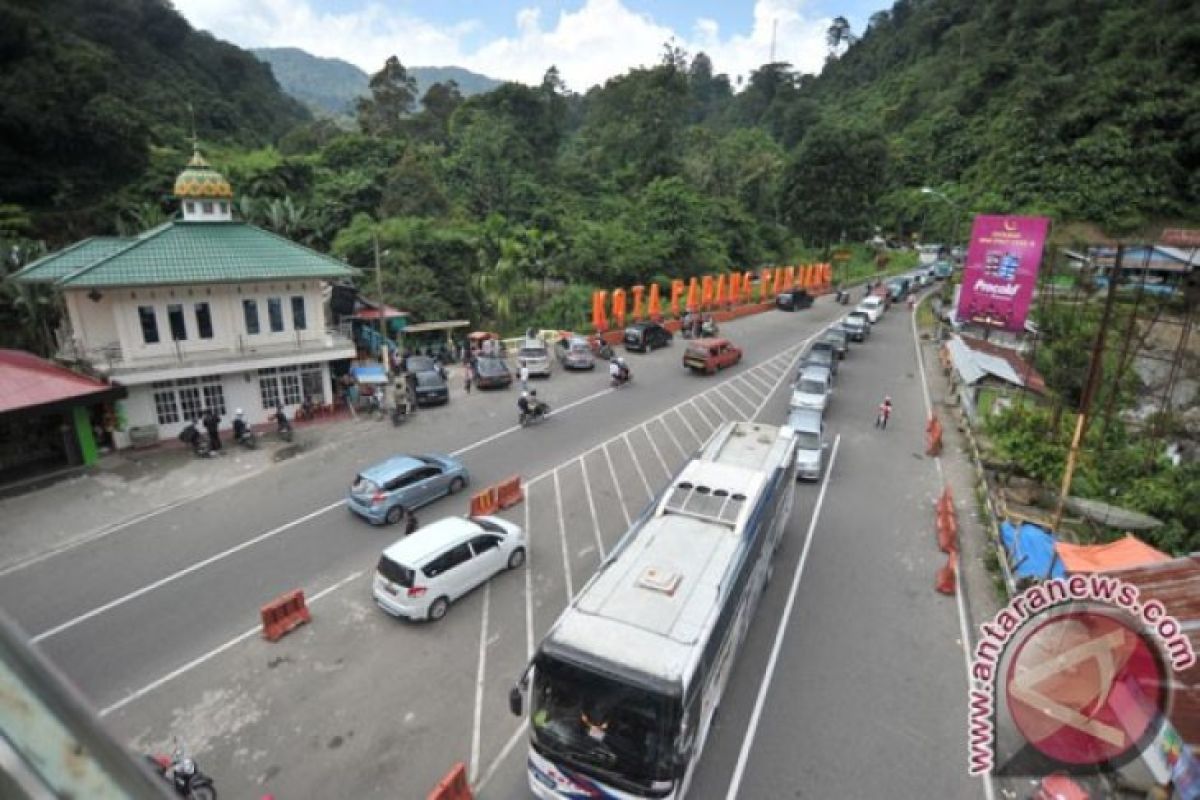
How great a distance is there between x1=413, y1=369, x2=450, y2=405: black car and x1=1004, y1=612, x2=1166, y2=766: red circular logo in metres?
20.6

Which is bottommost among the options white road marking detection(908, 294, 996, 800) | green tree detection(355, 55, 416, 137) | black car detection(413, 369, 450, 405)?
white road marking detection(908, 294, 996, 800)

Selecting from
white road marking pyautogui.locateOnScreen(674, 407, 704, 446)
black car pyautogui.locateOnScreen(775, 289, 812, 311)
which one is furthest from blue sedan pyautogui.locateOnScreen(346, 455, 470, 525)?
black car pyautogui.locateOnScreen(775, 289, 812, 311)

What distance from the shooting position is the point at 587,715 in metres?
7.97

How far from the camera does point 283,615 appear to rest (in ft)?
40.9

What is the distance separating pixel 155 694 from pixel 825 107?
12523cm

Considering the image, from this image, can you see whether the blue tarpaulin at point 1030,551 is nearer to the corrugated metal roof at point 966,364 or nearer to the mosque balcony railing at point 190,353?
the corrugated metal roof at point 966,364

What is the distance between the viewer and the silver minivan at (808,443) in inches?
763

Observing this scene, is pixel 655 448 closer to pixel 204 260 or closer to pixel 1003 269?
pixel 1003 269

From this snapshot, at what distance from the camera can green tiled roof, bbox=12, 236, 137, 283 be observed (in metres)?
20.9

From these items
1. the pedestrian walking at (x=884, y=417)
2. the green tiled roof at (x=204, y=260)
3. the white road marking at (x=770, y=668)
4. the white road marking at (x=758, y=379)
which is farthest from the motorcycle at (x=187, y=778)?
the white road marking at (x=758, y=379)

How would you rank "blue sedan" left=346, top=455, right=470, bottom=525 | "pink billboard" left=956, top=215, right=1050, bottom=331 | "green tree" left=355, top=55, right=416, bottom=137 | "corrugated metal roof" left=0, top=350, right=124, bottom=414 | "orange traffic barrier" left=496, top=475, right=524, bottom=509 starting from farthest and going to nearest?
1. "green tree" left=355, top=55, right=416, bottom=137
2. "pink billboard" left=956, top=215, right=1050, bottom=331
3. "corrugated metal roof" left=0, top=350, right=124, bottom=414
4. "orange traffic barrier" left=496, top=475, right=524, bottom=509
5. "blue sedan" left=346, top=455, right=470, bottom=525

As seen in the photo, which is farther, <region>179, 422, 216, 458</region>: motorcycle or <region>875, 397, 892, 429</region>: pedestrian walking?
<region>875, 397, 892, 429</region>: pedestrian walking

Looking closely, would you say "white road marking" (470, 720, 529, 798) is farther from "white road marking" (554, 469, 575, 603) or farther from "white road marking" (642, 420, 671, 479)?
"white road marking" (642, 420, 671, 479)

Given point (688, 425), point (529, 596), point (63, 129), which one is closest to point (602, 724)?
point (529, 596)
